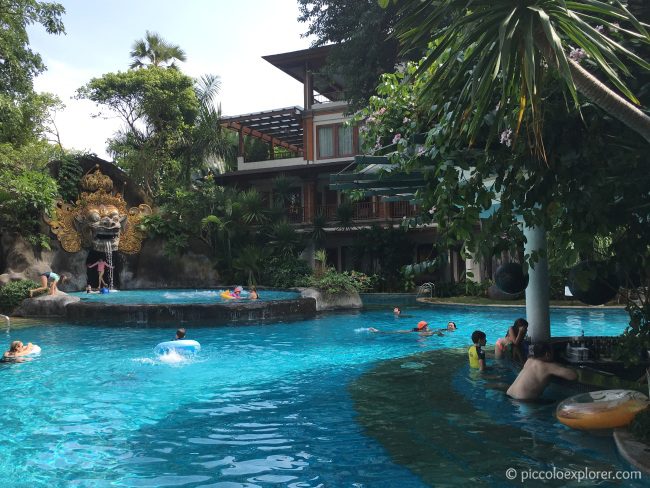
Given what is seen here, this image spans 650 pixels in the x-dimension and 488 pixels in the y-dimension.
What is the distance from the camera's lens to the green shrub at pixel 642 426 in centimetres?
445

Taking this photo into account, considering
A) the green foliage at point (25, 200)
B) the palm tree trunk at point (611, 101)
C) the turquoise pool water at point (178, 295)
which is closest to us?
the palm tree trunk at point (611, 101)

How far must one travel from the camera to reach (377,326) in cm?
1552

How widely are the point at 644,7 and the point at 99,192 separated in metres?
23.7

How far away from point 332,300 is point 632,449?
15.1m

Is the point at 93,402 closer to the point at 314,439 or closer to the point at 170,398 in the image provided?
the point at 170,398

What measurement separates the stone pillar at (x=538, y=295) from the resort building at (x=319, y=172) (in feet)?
56.3

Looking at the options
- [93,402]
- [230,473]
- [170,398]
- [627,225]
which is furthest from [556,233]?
[93,402]

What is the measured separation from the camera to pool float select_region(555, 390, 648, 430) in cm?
500

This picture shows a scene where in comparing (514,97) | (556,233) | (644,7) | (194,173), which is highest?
(194,173)

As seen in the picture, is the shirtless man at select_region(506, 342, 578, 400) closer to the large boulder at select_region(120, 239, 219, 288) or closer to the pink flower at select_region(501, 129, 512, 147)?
the pink flower at select_region(501, 129, 512, 147)

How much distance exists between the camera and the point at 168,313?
49.8 ft

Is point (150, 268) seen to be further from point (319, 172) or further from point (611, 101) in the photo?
point (611, 101)

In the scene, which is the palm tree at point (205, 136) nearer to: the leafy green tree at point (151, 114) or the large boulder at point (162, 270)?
the leafy green tree at point (151, 114)

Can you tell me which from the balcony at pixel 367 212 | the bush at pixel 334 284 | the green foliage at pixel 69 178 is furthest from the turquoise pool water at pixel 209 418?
the balcony at pixel 367 212
